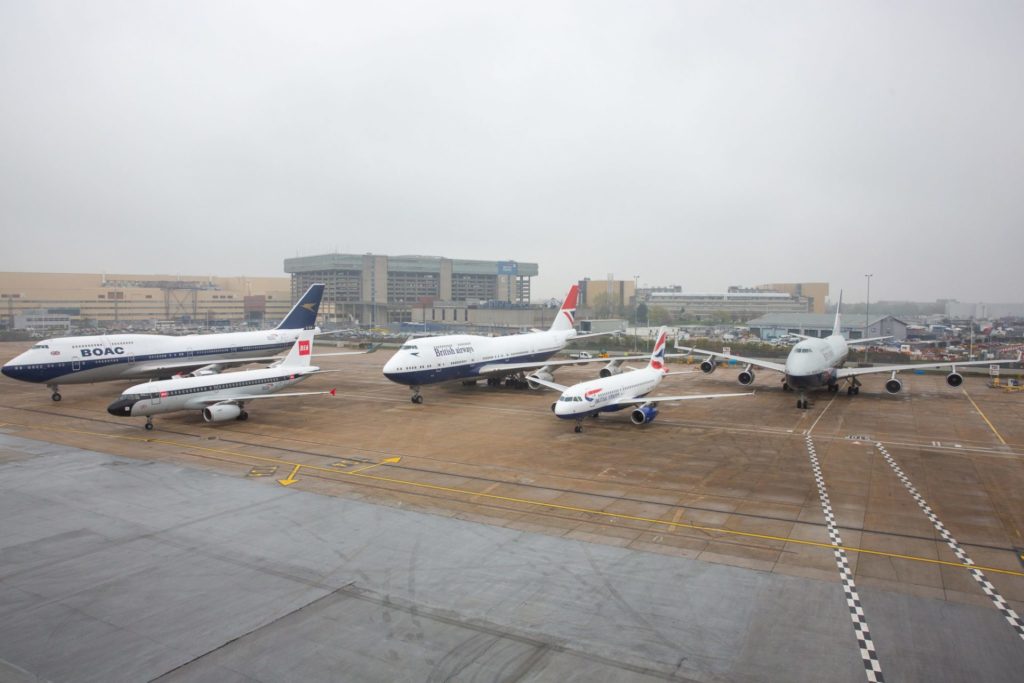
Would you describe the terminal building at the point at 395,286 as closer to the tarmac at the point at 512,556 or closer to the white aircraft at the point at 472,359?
the white aircraft at the point at 472,359

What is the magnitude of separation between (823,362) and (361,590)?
4062cm

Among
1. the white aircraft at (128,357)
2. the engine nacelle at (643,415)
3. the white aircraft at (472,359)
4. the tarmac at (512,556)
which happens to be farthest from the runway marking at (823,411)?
the white aircraft at (128,357)

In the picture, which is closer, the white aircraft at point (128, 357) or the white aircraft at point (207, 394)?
the white aircraft at point (207, 394)

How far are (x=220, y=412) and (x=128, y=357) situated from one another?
17066 mm

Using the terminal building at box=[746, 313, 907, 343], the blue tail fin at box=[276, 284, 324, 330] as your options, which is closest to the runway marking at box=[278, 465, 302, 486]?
the blue tail fin at box=[276, 284, 324, 330]

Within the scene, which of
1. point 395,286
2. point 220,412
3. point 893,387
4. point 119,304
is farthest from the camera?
point 395,286

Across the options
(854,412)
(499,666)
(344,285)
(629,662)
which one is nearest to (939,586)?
(629,662)

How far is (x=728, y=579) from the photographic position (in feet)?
54.3

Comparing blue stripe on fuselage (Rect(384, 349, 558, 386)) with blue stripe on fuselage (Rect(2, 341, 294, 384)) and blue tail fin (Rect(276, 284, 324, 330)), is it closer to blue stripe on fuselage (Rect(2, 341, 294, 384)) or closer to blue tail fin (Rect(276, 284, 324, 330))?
blue stripe on fuselage (Rect(2, 341, 294, 384))

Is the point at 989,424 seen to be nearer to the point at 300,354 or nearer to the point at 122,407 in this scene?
the point at 300,354

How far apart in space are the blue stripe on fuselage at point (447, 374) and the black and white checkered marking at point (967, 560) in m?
31.2

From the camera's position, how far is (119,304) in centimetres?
13638

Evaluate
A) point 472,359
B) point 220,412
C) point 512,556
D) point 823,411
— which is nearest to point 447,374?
point 472,359

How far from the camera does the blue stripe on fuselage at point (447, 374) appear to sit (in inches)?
1799
